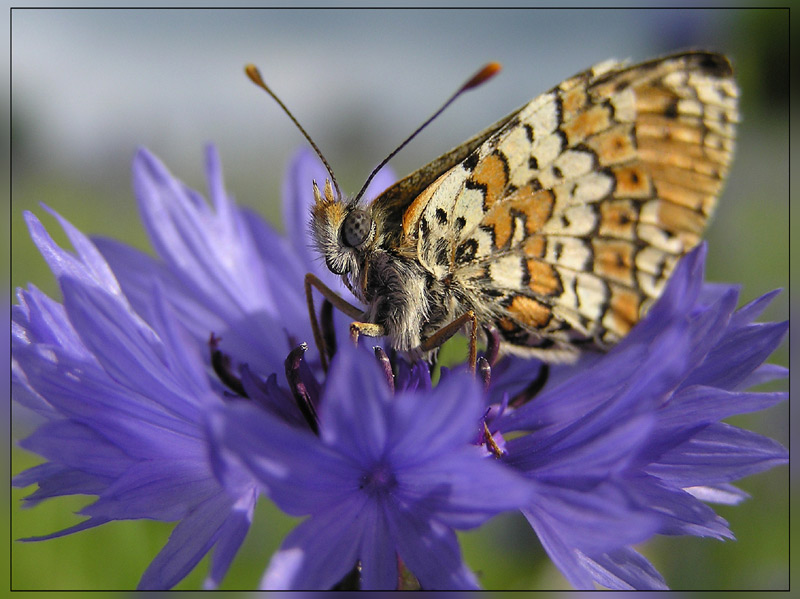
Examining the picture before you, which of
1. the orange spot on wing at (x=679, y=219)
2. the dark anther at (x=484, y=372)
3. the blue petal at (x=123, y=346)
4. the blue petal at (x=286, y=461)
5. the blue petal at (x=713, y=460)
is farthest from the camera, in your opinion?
the orange spot on wing at (x=679, y=219)

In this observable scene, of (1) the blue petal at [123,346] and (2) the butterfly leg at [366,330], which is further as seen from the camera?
(2) the butterfly leg at [366,330]

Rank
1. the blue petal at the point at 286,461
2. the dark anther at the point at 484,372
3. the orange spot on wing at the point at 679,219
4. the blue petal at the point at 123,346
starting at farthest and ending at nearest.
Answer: the orange spot on wing at the point at 679,219, the dark anther at the point at 484,372, the blue petal at the point at 123,346, the blue petal at the point at 286,461

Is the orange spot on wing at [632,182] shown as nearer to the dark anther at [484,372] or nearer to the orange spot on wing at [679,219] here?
the orange spot on wing at [679,219]

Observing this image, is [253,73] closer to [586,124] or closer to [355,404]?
[586,124]

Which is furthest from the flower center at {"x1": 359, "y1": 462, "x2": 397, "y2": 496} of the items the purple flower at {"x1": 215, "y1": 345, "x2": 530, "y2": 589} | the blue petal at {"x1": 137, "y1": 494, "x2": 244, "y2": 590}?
the blue petal at {"x1": 137, "y1": 494, "x2": 244, "y2": 590}

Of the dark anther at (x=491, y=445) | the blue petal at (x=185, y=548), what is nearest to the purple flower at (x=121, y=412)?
the blue petal at (x=185, y=548)

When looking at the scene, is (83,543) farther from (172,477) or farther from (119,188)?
(119,188)
